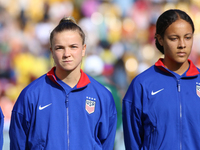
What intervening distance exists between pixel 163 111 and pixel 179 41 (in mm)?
576

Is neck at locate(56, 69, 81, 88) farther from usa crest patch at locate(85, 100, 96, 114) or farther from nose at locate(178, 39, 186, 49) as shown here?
nose at locate(178, 39, 186, 49)

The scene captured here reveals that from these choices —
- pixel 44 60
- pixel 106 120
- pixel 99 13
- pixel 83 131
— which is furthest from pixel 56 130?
pixel 99 13

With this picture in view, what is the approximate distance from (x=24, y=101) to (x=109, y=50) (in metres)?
3.65

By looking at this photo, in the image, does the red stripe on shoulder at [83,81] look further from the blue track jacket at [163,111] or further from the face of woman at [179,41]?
the face of woman at [179,41]

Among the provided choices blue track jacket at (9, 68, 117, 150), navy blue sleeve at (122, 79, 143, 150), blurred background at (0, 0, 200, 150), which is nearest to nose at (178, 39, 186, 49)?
navy blue sleeve at (122, 79, 143, 150)

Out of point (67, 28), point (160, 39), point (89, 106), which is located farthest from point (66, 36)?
point (160, 39)

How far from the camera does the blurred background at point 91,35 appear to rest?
6.27 m

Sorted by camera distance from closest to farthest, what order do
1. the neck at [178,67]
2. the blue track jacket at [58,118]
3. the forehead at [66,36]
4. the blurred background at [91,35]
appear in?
the blue track jacket at [58,118] → the forehead at [66,36] → the neck at [178,67] → the blurred background at [91,35]

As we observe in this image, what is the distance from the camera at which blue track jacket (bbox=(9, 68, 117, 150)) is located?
2930mm

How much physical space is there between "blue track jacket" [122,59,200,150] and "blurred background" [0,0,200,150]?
308 centimetres

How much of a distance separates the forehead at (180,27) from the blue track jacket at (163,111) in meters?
0.30

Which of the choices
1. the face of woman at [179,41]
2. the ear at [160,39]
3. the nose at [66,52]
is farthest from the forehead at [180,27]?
the nose at [66,52]

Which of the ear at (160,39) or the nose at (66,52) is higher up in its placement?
the ear at (160,39)

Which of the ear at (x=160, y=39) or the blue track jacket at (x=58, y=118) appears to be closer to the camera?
the blue track jacket at (x=58, y=118)
